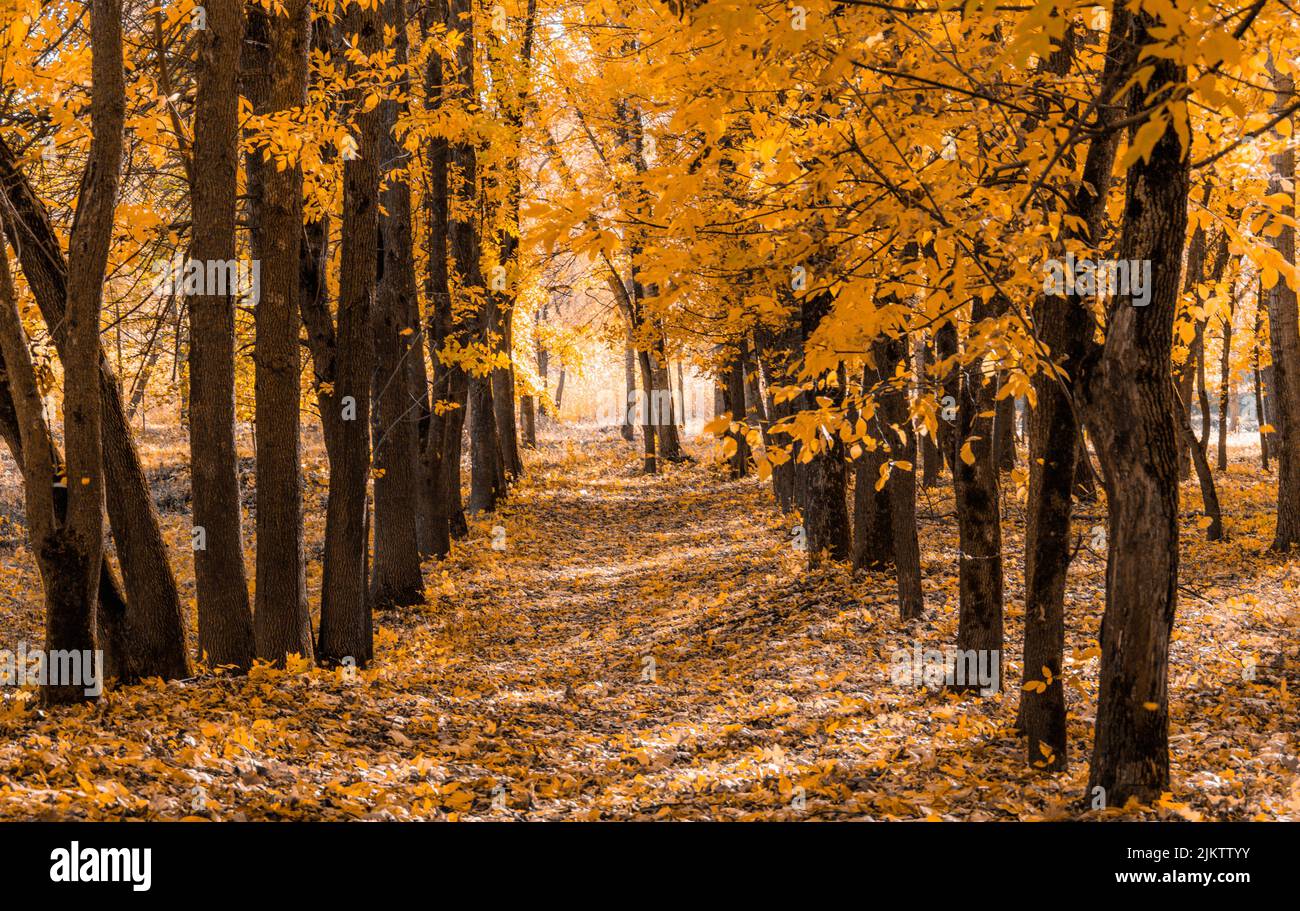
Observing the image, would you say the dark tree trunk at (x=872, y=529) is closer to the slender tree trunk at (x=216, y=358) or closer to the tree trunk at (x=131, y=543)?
the slender tree trunk at (x=216, y=358)

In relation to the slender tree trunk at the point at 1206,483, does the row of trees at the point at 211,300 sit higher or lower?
higher

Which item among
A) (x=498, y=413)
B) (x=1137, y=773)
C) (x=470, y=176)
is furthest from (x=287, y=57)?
(x=498, y=413)

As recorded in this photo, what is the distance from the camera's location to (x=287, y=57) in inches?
314

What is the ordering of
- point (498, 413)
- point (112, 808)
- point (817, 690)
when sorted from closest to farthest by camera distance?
1. point (112, 808)
2. point (817, 690)
3. point (498, 413)

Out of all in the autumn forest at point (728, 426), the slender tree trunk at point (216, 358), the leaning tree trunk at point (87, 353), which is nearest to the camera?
the autumn forest at point (728, 426)

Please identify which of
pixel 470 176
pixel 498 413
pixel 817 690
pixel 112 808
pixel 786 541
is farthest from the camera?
pixel 498 413

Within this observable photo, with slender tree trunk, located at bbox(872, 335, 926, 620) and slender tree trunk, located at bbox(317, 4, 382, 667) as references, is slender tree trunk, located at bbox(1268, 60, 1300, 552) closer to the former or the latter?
slender tree trunk, located at bbox(872, 335, 926, 620)

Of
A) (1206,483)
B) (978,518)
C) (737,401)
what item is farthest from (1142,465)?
(737,401)

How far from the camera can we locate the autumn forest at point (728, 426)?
4.52 metres

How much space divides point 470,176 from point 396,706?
485 inches

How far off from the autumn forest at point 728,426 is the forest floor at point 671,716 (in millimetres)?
51

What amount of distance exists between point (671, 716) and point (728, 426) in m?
4.56

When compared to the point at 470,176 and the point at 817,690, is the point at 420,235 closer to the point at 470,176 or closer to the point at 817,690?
the point at 470,176

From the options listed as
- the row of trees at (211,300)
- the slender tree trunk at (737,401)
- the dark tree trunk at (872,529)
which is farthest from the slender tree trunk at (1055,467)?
the slender tree trunk at (737,401)
